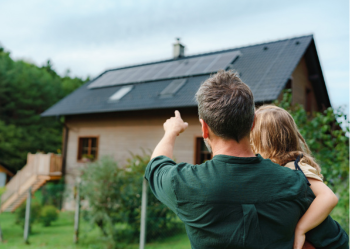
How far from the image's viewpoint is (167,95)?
13.6 metres

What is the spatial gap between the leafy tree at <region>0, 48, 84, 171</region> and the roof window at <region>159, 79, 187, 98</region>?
844 inches

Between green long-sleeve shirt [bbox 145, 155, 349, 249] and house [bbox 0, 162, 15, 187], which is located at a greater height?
green long-sleeve shirt [bbox 145, 155, 349, 249]

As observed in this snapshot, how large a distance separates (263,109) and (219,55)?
14285 mm

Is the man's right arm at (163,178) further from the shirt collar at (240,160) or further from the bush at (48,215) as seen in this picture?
the bush at (48,215)

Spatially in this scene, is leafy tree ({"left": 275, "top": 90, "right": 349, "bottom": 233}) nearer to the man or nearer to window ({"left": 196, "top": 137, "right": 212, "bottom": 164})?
the man

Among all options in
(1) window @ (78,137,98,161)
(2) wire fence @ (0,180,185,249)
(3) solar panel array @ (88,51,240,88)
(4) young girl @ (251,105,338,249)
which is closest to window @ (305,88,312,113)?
(3) solar panel array @ (88,51,240,88)

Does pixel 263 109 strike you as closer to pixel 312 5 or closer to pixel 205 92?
pixel 205 92

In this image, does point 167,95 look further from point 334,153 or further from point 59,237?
point 334,153

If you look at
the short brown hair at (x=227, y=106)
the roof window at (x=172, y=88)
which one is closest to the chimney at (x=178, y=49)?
the roof window at (x=172, y=88)

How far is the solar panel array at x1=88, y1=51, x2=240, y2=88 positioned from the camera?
14414mm

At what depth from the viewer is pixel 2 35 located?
140ft

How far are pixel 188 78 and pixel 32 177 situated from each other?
926 cm

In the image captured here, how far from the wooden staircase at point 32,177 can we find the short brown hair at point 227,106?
16.0 metres

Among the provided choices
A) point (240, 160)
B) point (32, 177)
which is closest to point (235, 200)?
point (240, 160)
